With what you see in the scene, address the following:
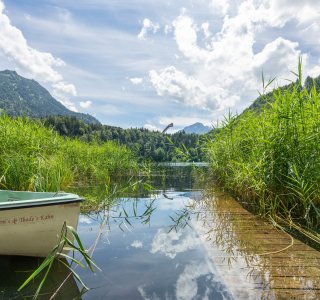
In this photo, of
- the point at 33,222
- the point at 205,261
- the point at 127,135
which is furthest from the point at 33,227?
the point at 127,135

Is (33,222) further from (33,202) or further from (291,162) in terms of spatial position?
(291,162)

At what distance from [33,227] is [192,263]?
5.94 feet

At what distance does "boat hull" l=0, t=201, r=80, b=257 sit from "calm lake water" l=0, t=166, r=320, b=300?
25cm

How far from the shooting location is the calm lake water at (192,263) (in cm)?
276

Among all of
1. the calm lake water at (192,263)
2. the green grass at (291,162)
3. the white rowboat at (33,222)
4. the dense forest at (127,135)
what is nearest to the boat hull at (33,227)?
the white rowboat at (33,222)

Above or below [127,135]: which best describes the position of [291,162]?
below

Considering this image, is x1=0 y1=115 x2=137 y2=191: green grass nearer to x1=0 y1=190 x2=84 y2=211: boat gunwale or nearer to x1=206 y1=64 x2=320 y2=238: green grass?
x1=0 y1=190 x2=84 y2=211: boat gunwale

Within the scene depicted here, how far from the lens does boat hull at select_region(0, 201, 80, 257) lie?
335cm

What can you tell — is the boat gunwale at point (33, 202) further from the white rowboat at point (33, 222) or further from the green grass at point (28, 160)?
the green grass at point (28, 160)

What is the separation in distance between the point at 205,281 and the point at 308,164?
2308 millimetres

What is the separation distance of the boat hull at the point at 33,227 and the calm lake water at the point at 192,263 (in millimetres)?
251

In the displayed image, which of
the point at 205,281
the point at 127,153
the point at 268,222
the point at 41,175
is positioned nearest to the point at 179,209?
the point at 268,222

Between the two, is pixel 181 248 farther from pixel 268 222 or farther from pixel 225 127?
pixel 225 127

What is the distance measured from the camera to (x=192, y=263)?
3.53m
